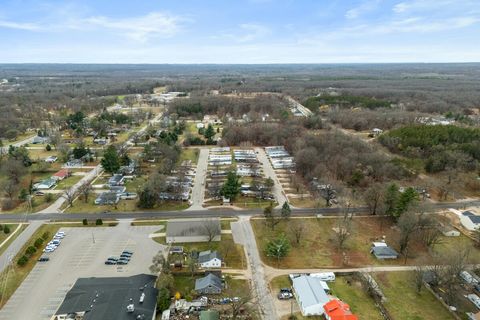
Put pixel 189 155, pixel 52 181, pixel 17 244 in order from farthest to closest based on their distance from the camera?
pixel 189 155 → pixel 52 181 → pixel 17 244

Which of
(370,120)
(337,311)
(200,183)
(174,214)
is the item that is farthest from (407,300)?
(370,120)

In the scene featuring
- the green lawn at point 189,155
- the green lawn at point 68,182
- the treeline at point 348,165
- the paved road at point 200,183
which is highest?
the treeline at point 348,165

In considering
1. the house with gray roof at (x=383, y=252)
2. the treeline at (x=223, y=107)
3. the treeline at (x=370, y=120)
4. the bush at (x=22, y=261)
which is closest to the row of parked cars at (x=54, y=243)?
the bush at (x=22, y=261)

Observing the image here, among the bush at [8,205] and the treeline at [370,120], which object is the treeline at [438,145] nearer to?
the treeline at [370,120]

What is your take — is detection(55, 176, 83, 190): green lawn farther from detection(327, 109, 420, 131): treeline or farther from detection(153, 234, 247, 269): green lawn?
detection(327, 109, 420, 131): treeline

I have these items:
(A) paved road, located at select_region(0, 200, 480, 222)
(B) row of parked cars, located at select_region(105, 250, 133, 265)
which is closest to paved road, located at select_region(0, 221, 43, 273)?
(A) paved road, located at select_region(0, 200, 480, 222)

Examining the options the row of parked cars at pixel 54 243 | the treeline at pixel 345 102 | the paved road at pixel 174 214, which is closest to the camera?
the row of parked cars at pixel 54 243

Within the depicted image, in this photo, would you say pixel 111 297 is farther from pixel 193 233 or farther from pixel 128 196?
pixel 128 196

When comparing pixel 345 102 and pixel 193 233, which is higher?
pixel 345 102
